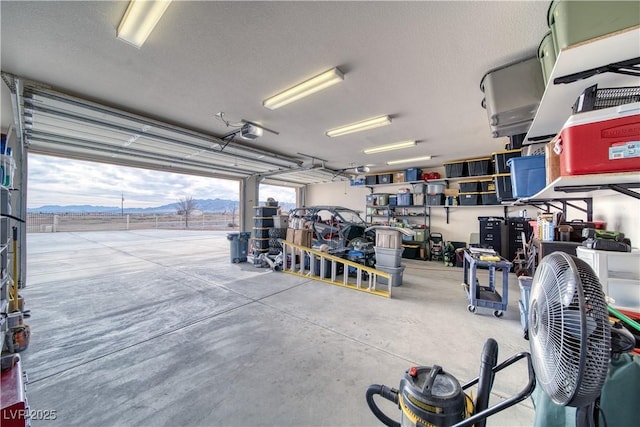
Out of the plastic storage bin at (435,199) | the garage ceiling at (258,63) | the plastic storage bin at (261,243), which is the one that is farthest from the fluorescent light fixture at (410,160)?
the plastic storage bin at (261,243)

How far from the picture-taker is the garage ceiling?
1824 millimetres

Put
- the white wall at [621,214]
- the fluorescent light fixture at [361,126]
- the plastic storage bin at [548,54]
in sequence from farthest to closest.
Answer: the fluorescent light fixture at [361,126] → the white wall at [621,214] → the plastic storage bin at [548,54]

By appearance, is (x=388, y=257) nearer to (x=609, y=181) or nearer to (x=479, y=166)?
(x=609, y=181)

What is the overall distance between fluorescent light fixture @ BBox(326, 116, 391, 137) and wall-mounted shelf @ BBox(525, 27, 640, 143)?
7.02 feet

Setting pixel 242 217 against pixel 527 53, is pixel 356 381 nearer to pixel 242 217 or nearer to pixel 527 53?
pixel 527 53

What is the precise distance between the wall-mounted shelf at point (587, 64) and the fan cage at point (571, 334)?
1.35m

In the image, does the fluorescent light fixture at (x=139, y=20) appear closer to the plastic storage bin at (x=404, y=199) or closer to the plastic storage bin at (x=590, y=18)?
the plastic storage bin at (x=590, y=18)

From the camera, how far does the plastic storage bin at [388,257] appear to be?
167 inches

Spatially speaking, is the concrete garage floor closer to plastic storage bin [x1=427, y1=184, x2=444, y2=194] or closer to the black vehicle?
the black vehicle

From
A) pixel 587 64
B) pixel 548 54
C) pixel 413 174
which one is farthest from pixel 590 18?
pixel 413 174

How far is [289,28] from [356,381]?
3002mm

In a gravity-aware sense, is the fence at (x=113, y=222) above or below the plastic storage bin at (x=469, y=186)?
below

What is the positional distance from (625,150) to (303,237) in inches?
180

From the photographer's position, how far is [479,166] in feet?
20.4
